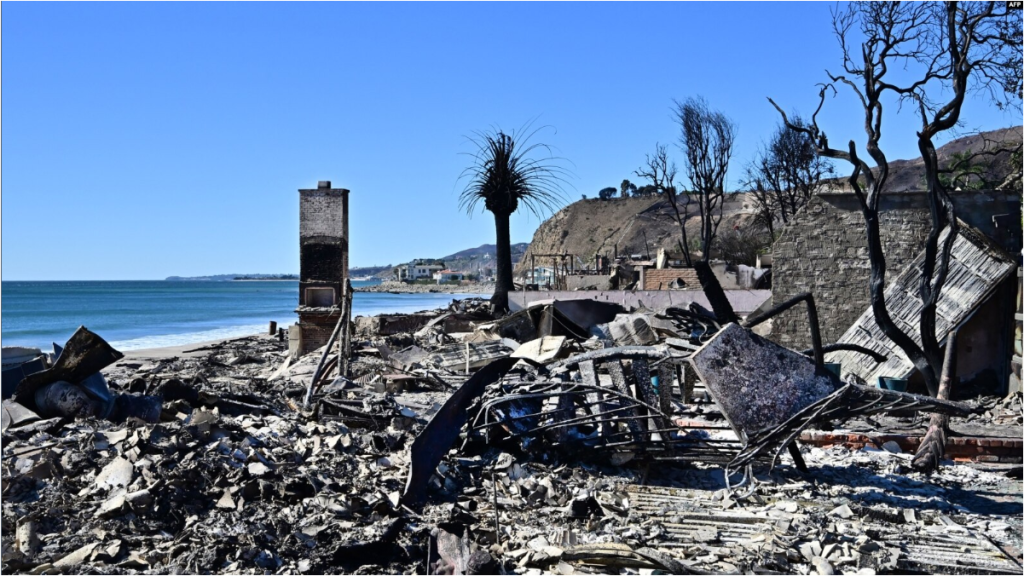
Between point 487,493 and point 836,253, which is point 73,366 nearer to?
point 487,493

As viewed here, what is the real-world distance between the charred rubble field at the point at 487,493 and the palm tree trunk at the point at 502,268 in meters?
12.7

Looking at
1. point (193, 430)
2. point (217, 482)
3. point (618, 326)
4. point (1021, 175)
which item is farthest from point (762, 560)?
point (1021, 175)

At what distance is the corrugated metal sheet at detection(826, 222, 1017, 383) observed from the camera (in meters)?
11.1

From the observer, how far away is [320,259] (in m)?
14.8

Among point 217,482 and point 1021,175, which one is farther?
point 1021,175

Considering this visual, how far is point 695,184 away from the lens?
31531mm

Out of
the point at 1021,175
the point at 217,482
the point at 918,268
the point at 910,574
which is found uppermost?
the point at 1021,175

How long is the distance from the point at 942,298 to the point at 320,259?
34.6ft

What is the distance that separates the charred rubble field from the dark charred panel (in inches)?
252

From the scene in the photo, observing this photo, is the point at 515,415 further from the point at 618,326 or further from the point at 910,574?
the point at 618,326

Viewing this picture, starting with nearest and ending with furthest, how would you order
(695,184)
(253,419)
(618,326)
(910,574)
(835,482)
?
(910,574)
(835,482)
(253,419)
(618,326)
(695,184)

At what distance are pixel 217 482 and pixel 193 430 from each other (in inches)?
40.5

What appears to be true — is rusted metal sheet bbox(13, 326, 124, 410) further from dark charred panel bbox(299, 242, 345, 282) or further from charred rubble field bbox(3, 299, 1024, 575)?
dark charred panel bbox(299, 242, 345, 282)

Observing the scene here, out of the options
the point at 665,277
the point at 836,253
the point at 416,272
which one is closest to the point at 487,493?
the point at 836,253
